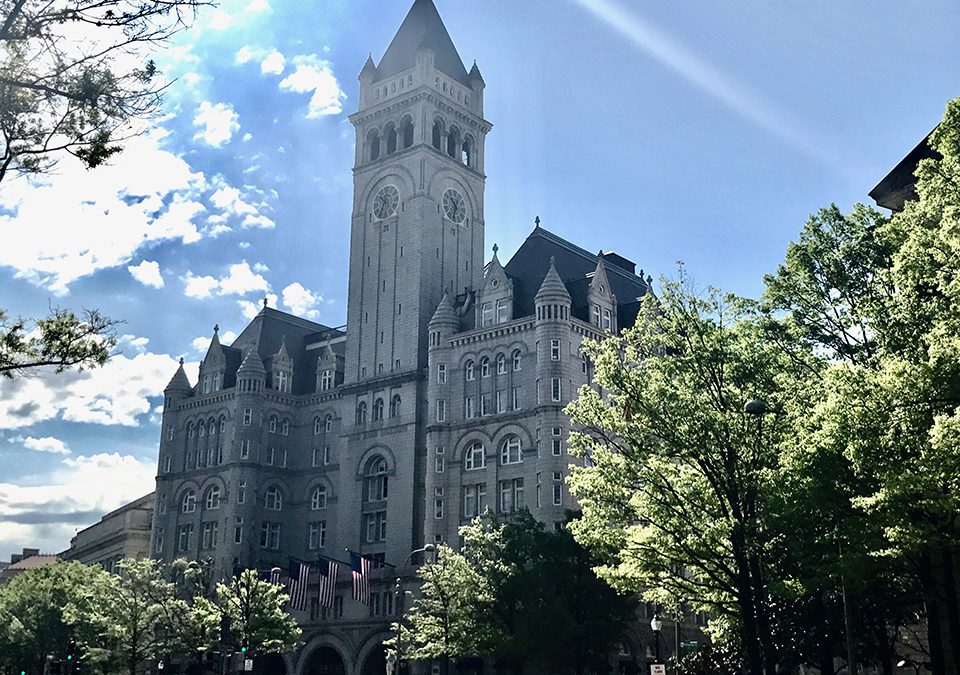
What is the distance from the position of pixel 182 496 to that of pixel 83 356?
78348mm

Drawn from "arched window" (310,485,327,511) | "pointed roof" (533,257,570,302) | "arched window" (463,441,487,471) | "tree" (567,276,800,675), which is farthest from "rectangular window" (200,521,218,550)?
"tree" (567,276,800,675)

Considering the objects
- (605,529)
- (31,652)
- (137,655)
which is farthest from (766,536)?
(31,652)

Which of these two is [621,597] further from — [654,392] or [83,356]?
[83,356]

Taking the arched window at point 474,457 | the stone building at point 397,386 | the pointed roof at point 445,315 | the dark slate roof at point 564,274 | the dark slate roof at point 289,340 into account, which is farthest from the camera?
the dark slate roof at point 289,340

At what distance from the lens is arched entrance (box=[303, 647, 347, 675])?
77812 mm

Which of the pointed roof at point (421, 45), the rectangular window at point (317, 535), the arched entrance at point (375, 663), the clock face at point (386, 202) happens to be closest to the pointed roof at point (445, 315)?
the clock face at point (386, 202)

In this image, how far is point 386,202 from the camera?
8712 cm

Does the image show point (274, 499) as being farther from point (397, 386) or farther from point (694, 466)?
point (694, 466)

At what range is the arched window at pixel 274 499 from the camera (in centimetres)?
8981

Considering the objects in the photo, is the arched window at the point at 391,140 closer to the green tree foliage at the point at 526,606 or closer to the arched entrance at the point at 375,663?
the arched entrance at the point at 375,663

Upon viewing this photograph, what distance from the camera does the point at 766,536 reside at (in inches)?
1201

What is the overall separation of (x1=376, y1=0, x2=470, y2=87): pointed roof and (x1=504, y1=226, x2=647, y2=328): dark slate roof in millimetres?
18464

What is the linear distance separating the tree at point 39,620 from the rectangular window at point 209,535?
28.3ft

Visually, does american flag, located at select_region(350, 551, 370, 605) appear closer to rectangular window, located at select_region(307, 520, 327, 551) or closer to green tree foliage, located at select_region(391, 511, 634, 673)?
green tree foliage, located at select_region(391, 511, 634, 673)
